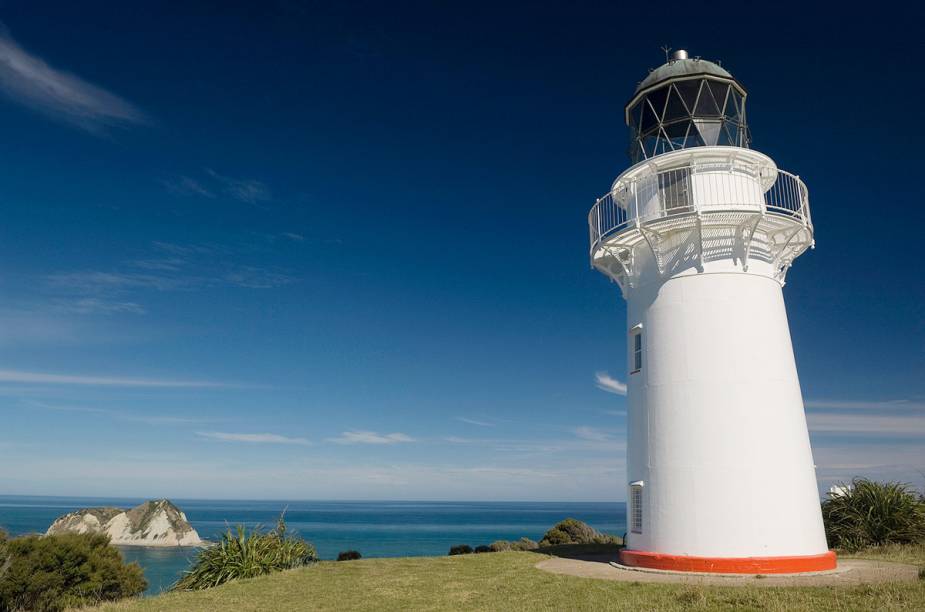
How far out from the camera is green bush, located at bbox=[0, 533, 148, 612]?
44.1ft

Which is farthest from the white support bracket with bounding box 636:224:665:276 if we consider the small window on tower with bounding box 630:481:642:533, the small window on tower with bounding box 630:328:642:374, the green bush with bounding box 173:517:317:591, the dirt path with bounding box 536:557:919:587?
the green bush with bounding box 173:517:317:591

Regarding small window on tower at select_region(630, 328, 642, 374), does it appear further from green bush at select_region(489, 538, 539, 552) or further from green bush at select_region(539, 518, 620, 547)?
green bush at select_region(489, 538, 539, 552)

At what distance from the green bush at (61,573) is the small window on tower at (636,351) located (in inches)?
542

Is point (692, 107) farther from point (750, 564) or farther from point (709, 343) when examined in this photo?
point (750, 564)

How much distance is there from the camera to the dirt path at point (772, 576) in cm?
1017

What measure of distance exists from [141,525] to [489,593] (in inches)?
2257

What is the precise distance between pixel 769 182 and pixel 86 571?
19.9 m

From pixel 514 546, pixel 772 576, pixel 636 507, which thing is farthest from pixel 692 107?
pixel 514 546

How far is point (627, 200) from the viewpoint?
1570cm

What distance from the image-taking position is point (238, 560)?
13969 millimetres

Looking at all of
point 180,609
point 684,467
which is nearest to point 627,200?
point 684,467

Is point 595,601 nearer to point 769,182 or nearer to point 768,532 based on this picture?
point 768,532

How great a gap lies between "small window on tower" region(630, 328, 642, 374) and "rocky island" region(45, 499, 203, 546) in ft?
182

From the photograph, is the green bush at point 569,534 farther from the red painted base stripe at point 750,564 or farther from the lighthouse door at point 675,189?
the lighthouse door at point 675,189
